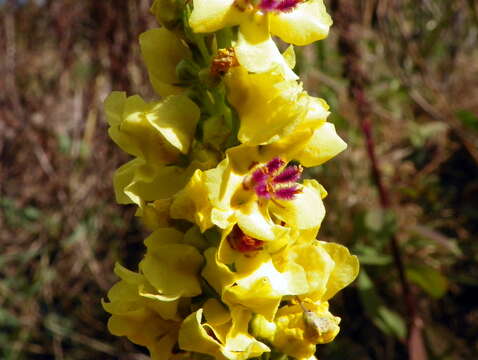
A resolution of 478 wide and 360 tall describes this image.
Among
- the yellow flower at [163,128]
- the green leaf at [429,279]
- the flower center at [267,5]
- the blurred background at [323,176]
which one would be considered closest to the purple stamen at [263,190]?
the yellow flower at [163,128]

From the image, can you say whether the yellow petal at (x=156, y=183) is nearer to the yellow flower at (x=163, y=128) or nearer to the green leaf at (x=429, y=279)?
the yellow flower at (x=163, y=128)

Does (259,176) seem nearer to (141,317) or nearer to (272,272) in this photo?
(272,272)

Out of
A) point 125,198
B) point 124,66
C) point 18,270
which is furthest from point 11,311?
point 125,198

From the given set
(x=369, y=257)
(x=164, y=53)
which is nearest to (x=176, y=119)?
(x=164, y=53)

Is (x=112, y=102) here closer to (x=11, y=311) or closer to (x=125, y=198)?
(x=125, y=198)

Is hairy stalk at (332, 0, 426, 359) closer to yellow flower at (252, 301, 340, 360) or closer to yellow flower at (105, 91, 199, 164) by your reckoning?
yellow flower at (252, 301, 340, 360)

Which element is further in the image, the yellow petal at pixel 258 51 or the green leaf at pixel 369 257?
the green leaf at pixel 369 257
